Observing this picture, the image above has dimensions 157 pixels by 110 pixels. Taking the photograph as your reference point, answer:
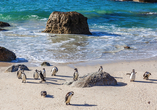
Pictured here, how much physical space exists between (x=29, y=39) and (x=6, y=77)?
8.86 metres

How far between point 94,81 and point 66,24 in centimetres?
1251

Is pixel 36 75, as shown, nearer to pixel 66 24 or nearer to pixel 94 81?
pixel 94 81

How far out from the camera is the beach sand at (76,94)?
7043mm

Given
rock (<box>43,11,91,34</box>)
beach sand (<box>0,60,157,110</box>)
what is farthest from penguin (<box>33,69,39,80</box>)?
rock (<box>43,11,91,34</box>)

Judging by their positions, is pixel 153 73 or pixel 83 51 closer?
pixel 153 73

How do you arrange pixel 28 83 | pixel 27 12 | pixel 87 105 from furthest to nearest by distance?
pixel 27 12
pixel 28 83
pixel 87 105

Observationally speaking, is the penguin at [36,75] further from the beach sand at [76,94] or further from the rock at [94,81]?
the rock at [94,81]

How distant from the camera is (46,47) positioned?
15695 millimetres

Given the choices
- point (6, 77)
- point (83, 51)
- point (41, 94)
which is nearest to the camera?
point (41, 94)

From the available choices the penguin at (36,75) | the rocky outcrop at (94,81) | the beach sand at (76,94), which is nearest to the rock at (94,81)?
the rocky outcrop at (94,81)

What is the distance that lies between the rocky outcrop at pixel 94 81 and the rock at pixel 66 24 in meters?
12.2

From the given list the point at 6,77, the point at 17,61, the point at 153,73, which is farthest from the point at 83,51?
the point at 6,77

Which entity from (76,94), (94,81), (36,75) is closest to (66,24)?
(36,75)

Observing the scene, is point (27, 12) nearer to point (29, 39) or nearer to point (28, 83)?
point (29, 39)
